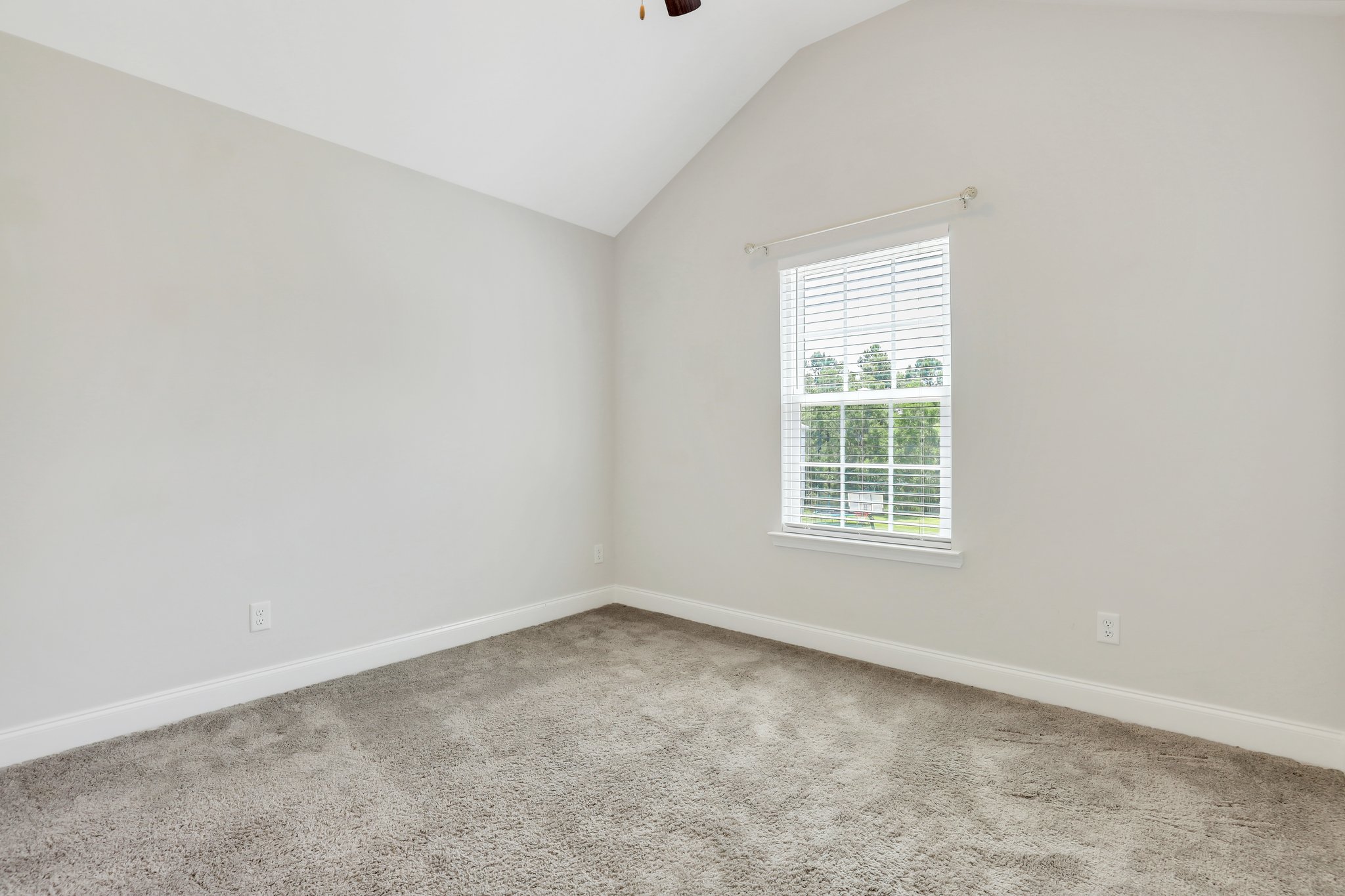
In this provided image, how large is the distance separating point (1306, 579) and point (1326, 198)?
1.20 metres

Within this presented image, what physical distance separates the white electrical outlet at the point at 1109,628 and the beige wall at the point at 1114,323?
32mm

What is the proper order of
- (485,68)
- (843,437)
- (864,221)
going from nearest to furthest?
(485,68) → (864,221) → (843,437)

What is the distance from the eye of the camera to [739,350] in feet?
11.3

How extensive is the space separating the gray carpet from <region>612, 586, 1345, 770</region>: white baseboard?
0.07m

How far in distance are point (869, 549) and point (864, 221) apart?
1.52m

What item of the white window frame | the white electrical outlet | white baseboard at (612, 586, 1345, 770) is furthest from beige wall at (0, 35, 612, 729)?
the white electrical outlet

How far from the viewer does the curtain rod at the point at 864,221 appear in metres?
2.61

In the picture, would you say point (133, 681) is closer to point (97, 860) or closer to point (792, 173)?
point (97, 860)

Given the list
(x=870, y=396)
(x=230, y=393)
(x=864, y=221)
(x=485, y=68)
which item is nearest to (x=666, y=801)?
(x=870, y=396)

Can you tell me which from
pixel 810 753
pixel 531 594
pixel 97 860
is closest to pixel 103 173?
pixel 97 860

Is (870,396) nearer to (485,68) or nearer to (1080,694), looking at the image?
(1080,694)

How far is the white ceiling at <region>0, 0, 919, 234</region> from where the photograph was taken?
221cm

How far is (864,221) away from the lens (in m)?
2.93

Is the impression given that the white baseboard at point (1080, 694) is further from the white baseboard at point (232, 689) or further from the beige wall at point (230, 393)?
the beige wall at point (230, 393)
